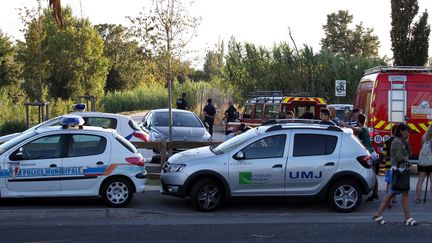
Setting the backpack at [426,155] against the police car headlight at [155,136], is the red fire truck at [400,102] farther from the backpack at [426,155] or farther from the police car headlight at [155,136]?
the police car headlight at [155,136]

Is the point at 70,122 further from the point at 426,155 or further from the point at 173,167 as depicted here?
the point at 426,155

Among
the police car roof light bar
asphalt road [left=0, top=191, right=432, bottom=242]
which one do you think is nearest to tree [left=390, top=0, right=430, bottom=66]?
asphalt road [left=0, top=191, right=432, bottom=242]

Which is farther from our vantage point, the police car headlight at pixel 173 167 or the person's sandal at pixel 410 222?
the police car headlight at pixel 173 167

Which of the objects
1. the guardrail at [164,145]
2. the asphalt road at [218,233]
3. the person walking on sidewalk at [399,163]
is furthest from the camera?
the guardrail at [164,145]

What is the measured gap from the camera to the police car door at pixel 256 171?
10.5m

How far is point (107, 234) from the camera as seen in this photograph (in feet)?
29.2

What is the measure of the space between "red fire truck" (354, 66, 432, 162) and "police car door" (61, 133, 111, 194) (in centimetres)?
760

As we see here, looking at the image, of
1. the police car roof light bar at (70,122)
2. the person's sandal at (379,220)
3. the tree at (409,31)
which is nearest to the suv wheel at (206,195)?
the police car roof light bar at (70,122)

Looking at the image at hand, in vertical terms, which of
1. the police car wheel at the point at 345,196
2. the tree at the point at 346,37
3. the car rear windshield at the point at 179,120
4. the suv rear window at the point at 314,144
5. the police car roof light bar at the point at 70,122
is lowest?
the police car wheel at the point at 345,196

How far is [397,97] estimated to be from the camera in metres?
15.2

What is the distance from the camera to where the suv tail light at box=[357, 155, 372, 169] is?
10.7 metres

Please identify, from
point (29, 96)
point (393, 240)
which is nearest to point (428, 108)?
point (393, 240)

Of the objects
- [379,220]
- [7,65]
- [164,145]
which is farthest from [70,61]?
[379,220]

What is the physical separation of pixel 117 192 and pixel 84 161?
81cm
